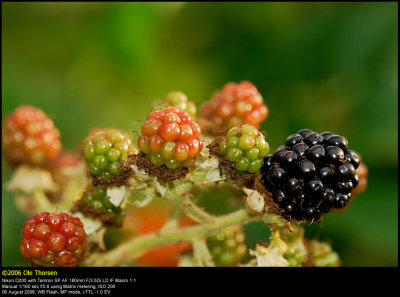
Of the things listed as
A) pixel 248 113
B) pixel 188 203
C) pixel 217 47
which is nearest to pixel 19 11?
pixel 217 47

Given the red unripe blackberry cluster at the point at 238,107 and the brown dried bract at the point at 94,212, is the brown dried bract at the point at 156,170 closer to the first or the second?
the brown dried bract at the point at 94,212

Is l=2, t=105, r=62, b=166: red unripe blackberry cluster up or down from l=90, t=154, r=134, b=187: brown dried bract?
up

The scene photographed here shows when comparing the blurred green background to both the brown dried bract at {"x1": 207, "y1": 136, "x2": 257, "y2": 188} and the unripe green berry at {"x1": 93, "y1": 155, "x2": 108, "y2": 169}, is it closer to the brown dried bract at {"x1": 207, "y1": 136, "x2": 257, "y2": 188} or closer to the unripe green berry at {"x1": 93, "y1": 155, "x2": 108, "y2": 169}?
the brown dried bract at {"x1": 207, "y1": 136, "x2": 257, "y2": 188}

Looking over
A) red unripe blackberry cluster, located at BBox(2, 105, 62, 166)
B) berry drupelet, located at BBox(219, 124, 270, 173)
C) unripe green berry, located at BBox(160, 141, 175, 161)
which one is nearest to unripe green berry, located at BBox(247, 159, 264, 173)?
berry drupelet, located at BBox(219, 124, 270, 173)

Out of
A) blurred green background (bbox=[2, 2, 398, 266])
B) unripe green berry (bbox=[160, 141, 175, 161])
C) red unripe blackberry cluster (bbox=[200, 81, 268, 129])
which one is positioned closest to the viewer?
unripe green berry (bbox=[160, 141, 175, 161])

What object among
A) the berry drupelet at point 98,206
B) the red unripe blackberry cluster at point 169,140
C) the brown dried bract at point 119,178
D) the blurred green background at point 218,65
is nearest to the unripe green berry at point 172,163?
the red unripe blackberry cluster at point 169,140

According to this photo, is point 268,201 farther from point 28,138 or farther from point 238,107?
point 28,138
